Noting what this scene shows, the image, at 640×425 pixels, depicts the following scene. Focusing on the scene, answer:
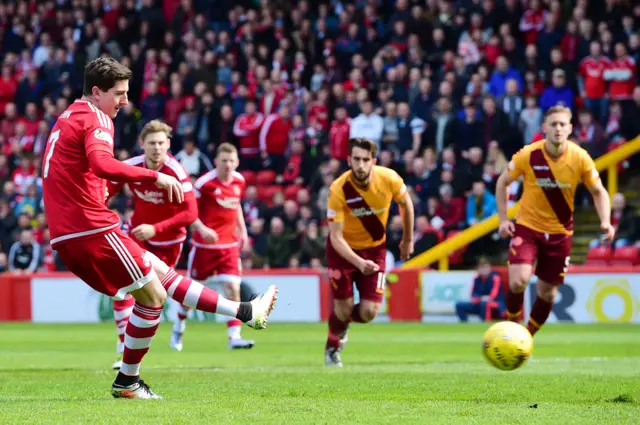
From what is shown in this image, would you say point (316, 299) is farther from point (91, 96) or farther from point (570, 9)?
point (91, 96)

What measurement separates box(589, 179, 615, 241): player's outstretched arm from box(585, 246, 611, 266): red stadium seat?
8.21m

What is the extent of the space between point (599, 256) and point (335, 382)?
11.2 metres

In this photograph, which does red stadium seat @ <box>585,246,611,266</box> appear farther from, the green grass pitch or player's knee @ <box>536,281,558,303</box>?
player's knee @ <box>536,281,558,303</box>

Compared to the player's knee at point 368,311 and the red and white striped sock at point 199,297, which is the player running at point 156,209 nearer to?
the player's knee at point 368,311

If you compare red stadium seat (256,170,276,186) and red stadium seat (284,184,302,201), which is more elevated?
red stadium seat (256,170,276,186)

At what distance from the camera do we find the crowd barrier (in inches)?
746

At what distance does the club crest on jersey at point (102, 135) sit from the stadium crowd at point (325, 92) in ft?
44.4

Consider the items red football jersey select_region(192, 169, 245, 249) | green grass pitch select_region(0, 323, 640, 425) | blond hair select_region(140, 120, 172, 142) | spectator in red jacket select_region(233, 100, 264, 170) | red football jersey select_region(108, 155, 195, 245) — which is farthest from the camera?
spectator in red jacket select_region(233, 100, 264, 170)

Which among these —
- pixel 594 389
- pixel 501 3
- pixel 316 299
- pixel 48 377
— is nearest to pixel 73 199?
pixel 48 377

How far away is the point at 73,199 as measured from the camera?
7.91m

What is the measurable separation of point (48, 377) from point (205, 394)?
2.50 metres

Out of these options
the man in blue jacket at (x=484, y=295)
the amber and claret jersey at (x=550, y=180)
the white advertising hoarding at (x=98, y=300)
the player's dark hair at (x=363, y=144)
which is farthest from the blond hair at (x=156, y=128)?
the white advertising hoarding at (x=98, y=300)

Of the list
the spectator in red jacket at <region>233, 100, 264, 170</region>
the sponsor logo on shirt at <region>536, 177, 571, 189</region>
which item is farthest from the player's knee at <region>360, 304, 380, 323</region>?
the spectator in red jacket at <region>233, 100, 264, 170</region>

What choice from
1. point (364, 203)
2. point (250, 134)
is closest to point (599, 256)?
point (250, 134)
